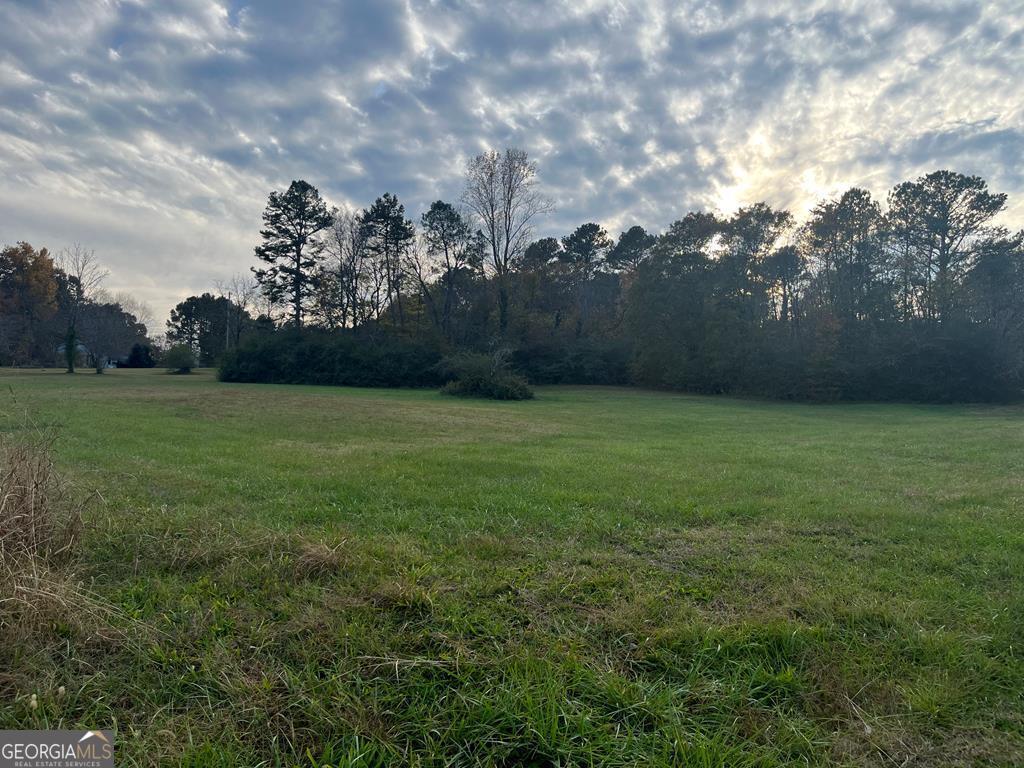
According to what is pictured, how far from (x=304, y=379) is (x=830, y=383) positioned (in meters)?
31.8

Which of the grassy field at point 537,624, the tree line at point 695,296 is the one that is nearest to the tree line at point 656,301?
the tree line at point 695,296

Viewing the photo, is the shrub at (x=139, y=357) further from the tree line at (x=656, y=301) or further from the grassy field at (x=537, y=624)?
the grassy field at (x=537, y=624)

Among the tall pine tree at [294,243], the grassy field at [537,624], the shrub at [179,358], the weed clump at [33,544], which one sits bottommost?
the grassy field at [537,624]

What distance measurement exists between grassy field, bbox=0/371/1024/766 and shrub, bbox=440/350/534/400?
63.9 feet

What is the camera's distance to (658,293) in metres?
33.4

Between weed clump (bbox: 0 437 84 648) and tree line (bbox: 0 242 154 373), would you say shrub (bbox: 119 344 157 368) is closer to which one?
tree line (bbox: 0 242 154 373)

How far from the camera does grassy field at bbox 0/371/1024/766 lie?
7.00ft

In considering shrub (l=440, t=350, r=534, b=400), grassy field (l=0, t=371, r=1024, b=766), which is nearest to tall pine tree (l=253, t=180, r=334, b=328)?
shrub (l=440, t=350, r=534, b=400)

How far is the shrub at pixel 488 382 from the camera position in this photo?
85.7 ft

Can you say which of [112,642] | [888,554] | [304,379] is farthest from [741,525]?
[304,379]

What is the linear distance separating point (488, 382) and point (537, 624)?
23.6 m

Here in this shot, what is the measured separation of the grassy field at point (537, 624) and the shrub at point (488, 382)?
63.9 feet

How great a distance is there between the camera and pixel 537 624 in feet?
9.56

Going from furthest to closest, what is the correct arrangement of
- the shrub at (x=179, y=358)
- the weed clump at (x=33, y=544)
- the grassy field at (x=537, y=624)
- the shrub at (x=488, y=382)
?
the shrub at (x=179, y=358) → the shrub at (x=488, y=382) → the weed clump at (x=33, y=544) → the grassy field at (x=537, y=624)
